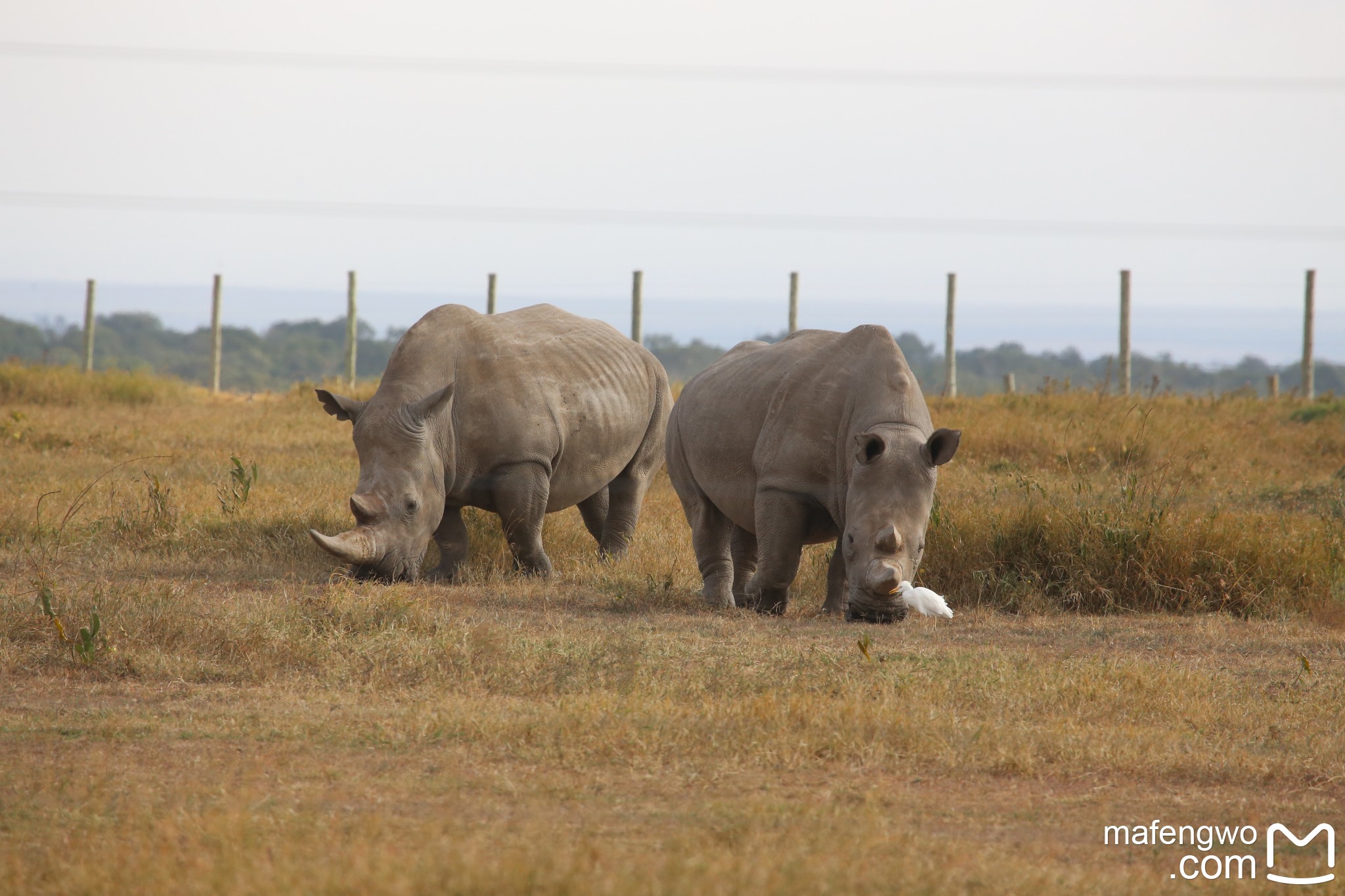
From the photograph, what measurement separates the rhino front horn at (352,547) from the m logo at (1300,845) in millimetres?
4842

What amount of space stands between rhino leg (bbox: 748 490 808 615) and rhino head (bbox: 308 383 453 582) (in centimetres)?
198

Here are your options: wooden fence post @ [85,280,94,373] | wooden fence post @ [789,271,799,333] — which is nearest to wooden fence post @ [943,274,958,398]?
wooden fence post @ [789,271,799,333]

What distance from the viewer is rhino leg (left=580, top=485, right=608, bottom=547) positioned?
1036 cm

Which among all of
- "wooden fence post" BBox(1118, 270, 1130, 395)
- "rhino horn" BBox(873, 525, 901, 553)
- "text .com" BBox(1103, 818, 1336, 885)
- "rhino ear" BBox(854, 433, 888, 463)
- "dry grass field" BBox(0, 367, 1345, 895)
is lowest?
"text .com" BBox(1103, 818, 1336, 885)

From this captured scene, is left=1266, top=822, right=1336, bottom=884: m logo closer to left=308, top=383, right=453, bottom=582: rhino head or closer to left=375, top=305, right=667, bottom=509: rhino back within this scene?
left=308, top=383, right=453, bottom=582: rhino head

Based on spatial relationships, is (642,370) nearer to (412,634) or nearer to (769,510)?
(769,510)

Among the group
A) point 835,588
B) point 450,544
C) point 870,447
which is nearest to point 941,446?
point 870,447

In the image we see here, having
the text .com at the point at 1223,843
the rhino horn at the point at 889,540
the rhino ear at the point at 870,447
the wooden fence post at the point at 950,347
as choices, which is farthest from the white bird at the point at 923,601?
the wooden fence post at the point at 950,347

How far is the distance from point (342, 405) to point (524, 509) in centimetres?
126

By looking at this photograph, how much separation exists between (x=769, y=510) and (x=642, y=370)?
293cm

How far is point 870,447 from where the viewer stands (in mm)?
7090

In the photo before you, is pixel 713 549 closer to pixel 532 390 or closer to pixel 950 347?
pixel 532 390

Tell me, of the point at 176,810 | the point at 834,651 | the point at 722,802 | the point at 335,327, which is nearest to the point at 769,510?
the point at 834,651

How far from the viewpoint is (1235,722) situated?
5.63 meters
